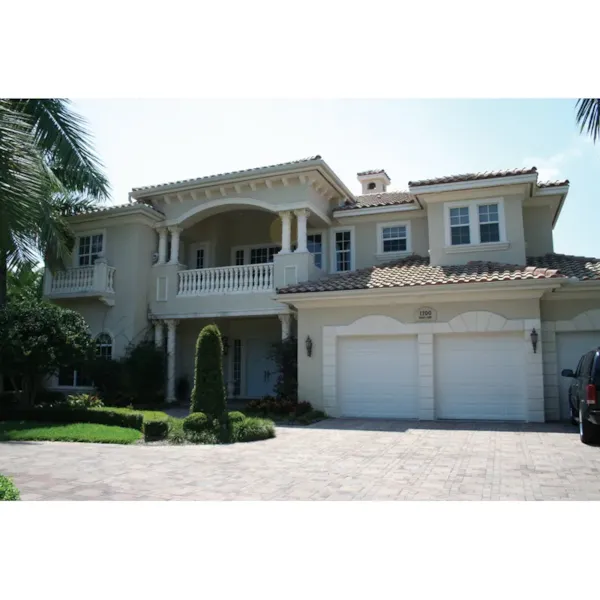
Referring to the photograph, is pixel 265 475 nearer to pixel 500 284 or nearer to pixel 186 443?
pixel 186 443

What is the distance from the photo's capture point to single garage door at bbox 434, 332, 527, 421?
47.2 feet

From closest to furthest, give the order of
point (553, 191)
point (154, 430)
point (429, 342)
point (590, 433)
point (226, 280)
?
point (590, 433) → point (154, 430) → point (429, 342) → point (553, 191) → point (226, 280)

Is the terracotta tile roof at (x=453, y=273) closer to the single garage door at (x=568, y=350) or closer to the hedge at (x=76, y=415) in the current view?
the single garage door at (x=568, y=350)

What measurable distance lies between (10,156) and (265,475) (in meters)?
5.97

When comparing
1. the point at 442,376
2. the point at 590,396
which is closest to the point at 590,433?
the point at 590,396

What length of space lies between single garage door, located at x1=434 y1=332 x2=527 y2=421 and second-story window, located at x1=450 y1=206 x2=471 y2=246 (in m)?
3.57

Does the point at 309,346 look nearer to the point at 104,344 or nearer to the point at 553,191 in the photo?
the point at 104,344

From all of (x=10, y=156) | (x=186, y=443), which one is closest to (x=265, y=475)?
(x=186, y=443)

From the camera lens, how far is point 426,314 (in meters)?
15.1

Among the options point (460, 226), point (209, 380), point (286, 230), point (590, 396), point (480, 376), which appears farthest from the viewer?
point (286, 230)

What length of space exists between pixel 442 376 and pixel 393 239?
20.4 feet

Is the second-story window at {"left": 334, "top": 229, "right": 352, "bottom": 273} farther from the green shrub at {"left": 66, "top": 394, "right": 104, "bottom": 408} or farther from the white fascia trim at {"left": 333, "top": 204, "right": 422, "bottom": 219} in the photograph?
the green shrub at {"left": 66, "top": 394, "right": 104, "bottom": 408}

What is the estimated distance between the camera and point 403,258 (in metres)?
19.1
